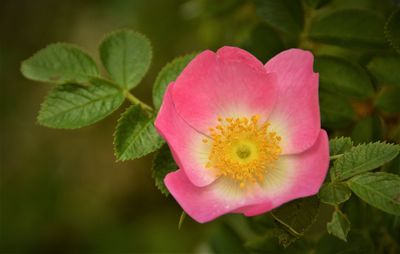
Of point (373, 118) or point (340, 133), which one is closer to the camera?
point (373, 118)

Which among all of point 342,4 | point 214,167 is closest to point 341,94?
point 214,167

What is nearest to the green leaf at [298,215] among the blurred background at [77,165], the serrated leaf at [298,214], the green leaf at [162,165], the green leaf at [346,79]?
the serrated leaf at [298,214]

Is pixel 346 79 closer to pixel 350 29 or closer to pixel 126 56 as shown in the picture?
pixel 350 29

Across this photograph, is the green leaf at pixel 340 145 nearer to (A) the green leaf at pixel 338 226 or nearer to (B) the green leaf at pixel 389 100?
(A) the green leaf at pixel 338 226

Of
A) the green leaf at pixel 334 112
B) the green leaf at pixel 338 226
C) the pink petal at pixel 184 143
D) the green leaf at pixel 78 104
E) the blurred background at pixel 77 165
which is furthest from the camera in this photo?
the blurred background at pixel 77 165

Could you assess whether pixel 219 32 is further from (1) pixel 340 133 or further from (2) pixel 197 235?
(2) pixel 197 235

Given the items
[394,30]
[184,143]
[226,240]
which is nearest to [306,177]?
[184,143]

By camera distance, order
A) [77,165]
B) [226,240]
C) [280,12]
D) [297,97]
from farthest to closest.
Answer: [77,165] < [226,240] < [280,12] < [297,97]
